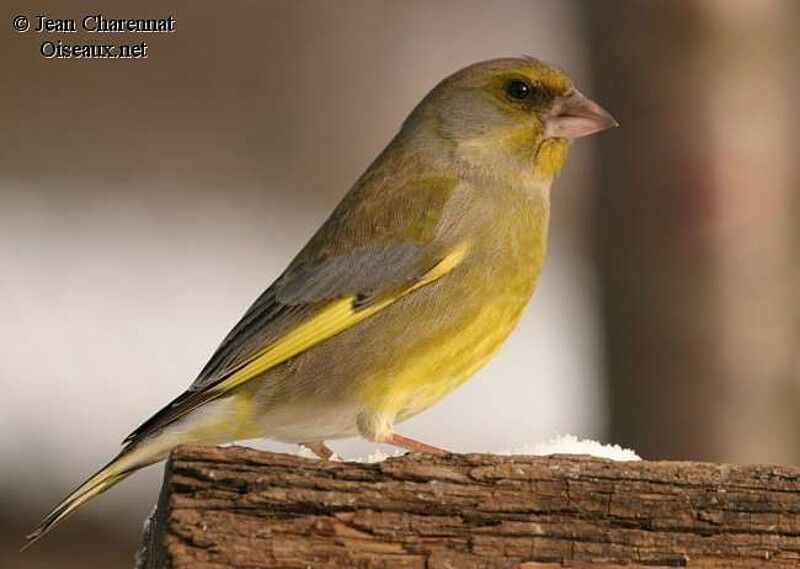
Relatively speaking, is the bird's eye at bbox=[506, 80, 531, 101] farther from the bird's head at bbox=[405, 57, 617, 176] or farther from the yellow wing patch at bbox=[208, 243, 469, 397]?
the yellow wing patch at bbox=[208, 243, 469, 397]

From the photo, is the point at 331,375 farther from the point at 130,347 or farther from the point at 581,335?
the point at 581,335

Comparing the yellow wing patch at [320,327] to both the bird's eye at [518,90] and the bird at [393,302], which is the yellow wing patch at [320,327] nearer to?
the bird at [393,302]

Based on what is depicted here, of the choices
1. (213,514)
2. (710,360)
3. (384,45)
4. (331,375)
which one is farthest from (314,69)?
(213,514)

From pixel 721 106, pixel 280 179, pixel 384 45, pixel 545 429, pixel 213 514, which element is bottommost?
pixel 213 514

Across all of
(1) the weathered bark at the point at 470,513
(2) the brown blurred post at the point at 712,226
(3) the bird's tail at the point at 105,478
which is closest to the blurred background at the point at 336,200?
(2) the brown blurred post at the point at 712,226

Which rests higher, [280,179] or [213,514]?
[280,179]

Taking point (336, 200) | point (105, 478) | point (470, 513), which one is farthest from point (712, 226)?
point (470, 513)

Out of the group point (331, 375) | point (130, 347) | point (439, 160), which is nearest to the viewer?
point (331, 375)
